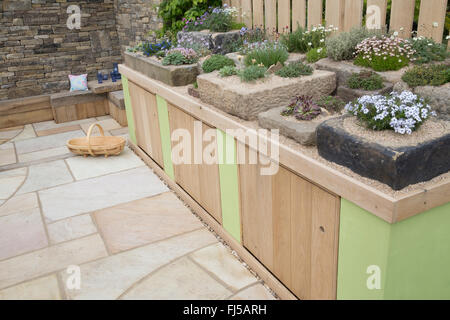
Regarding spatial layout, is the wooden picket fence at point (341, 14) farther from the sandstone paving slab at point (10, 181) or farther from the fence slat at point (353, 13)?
the sandstone paving slab at point (10, 181)

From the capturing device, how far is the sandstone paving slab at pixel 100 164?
5.52 m

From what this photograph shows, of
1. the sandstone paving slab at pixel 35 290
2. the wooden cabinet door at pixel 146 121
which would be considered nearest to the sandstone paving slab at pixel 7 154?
the wooden cabinet door at pixel 146 121

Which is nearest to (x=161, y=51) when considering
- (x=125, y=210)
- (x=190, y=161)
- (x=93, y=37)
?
(x=190, y=161)

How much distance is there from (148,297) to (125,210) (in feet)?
4.92

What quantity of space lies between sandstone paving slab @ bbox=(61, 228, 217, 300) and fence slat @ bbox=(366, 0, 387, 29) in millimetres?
2496

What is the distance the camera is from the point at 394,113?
237 centimetres

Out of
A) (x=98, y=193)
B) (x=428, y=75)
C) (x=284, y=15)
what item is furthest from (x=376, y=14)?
(x=98, y=193)

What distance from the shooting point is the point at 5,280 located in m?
3.45

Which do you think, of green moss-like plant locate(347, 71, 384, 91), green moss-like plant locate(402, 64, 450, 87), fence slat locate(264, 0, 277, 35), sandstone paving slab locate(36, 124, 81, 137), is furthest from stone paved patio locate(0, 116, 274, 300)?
fence slat locate(264, 0, 277, 35)

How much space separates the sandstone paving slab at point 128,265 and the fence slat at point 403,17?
2.53 metres

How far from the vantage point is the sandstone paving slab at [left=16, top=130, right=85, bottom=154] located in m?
6.66

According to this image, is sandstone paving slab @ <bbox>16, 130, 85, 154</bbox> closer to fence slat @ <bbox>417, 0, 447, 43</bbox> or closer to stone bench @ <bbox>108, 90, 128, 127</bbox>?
stone bench @ <bbox>108, 90, 128, 127</bbox>

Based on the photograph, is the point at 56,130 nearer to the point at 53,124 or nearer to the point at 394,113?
the point at 53,124
